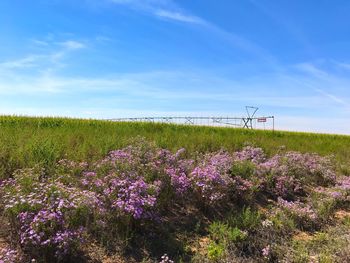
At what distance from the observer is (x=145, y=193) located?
5.88 m

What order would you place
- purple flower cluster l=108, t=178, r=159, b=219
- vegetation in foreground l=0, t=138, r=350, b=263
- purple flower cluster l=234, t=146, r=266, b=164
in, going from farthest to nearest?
purple flower cluster l=234, t=146, r=266, b=164 → purple flower cluster l=108, t=178, r=159, b=219 → vegetation in foreground l=0, t=138, r=350, b=263

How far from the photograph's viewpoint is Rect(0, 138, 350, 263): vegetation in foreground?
16.1 feet

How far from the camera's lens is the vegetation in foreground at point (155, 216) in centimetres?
491

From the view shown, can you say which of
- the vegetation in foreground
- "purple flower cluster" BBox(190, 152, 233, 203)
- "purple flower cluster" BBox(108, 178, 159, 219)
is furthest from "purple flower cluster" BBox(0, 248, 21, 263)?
"purple flower cluster" BBox(190, 152, 233, 203)

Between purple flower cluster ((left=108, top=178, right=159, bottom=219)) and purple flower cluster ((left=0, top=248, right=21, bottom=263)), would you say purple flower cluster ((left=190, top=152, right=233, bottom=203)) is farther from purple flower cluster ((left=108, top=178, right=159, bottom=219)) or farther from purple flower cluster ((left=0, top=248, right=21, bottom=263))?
purple flower cluster ((left=0, top=248, right=21, bottom=263))

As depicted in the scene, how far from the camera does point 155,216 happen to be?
591cm

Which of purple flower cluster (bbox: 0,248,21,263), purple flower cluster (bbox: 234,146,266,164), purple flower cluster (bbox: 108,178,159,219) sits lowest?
purple flower cluster (bbox: 0,248,21,263)

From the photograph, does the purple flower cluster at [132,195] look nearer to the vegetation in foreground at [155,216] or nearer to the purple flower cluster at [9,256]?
the vegetation in foreground at [155,216]

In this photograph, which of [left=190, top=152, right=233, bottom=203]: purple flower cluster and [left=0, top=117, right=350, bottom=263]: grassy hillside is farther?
[left=190, top=152, right=233, bottom=203]: purple flower cluster

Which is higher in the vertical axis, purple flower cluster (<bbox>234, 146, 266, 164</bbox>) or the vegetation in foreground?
purple flower cluster (<bbox>234, 146, 266, 164</bbox>)

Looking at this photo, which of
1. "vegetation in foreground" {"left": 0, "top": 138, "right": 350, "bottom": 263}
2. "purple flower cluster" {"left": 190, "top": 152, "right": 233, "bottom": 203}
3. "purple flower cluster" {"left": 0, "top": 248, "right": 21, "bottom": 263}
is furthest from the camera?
"purple flower cluster" {"left": 190, "top": 152, "right": 233, "bottom": 203}

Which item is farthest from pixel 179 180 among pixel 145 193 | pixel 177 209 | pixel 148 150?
pixel 148 150

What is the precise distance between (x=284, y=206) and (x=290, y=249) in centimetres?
183

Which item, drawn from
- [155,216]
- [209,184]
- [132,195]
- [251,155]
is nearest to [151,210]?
[155,216]
